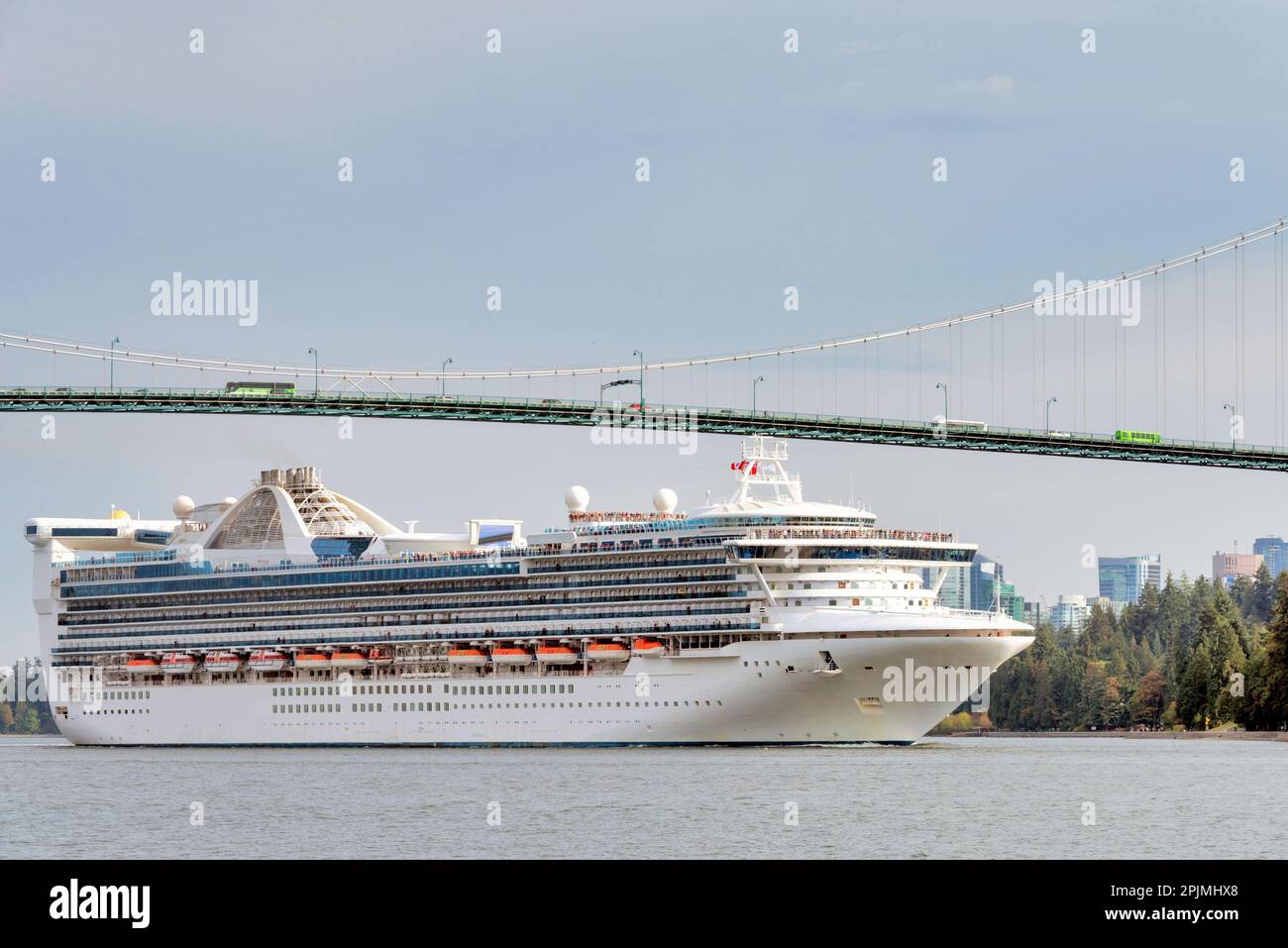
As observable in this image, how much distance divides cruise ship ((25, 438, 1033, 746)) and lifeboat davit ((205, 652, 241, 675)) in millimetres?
97

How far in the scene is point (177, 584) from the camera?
6425 centimetres

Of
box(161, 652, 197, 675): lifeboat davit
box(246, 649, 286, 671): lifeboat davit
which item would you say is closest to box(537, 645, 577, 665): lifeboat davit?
box(246, 649, 286, 671): lifeboat davit

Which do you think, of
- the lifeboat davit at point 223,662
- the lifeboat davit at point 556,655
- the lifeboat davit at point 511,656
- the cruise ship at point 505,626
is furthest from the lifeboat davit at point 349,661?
the lifeboat davit at point 556,655

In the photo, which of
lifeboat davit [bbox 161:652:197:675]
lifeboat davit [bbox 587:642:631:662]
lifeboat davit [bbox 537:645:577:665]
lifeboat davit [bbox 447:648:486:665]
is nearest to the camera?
lifeboat davit [bbox 587:642:631:662]

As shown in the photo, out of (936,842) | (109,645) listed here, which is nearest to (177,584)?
(109,645)

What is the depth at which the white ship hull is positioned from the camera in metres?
47.6

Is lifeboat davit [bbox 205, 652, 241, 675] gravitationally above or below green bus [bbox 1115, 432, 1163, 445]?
below

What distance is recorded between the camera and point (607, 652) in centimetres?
5134

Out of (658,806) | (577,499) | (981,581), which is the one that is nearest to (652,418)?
(577,499)

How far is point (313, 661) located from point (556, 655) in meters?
10.1

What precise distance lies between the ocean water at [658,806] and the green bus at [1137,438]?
14570 millimetres

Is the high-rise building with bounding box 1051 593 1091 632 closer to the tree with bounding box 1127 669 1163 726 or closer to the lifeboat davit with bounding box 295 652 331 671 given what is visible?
the tree with bounding box 1127 669 1163 726

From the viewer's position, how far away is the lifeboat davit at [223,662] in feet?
→ 202
